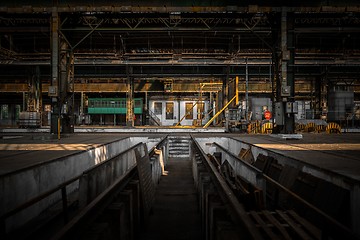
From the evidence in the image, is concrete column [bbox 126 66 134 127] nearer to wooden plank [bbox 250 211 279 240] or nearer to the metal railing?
the metal railing

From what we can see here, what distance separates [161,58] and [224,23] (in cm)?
717

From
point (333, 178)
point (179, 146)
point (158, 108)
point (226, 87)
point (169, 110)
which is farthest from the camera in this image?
point (158, 108)

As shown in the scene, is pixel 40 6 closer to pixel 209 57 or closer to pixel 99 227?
pixel 209 57

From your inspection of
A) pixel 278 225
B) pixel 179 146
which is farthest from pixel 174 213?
pixel 179 146

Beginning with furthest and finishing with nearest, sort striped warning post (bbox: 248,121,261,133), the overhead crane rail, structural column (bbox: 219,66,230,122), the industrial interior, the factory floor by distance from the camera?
1. structural column (bbox: 219,66,230,122)
2. striped warning post (bbox: 248,121,261,133)
3. the factory floor
4. the industrial interior
5. the overhead crane rail

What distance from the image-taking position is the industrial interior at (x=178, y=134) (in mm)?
3762

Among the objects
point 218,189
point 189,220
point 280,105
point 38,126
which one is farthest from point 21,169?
point 38,126

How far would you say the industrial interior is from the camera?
3.76 meters

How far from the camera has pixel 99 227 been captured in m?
2.84

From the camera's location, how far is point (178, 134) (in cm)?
1661

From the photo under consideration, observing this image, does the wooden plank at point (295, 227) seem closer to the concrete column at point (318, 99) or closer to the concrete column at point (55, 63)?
the concrete column at point (55, 63)

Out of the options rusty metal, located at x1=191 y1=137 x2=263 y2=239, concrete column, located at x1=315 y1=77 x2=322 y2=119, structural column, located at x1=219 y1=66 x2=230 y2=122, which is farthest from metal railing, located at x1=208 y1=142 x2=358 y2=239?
concrete column, located at x1=315 y1=77 x2=322 y2=119

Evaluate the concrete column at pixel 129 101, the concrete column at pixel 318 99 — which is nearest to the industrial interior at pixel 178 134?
the concrete column at pixel 318 99

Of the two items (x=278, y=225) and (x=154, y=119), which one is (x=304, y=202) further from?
(x=154, y=119)
